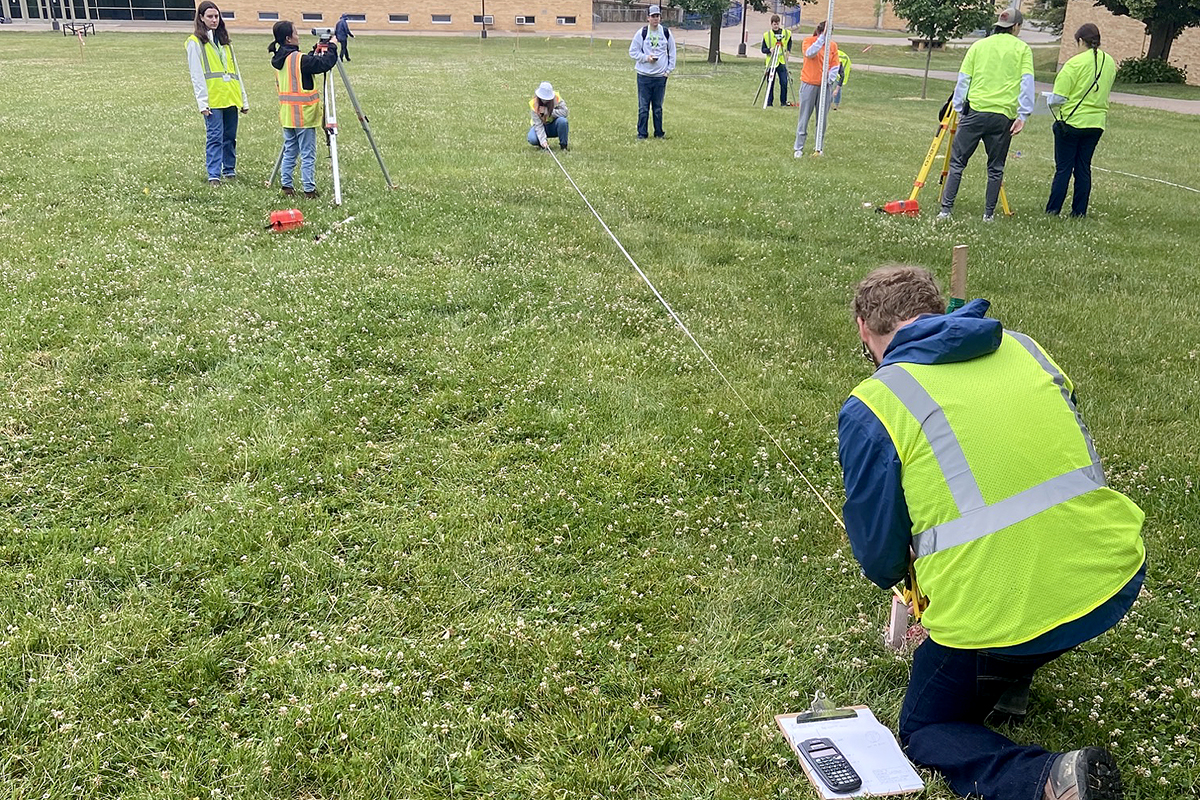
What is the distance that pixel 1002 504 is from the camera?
2.59m

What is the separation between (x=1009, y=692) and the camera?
304 centimetres

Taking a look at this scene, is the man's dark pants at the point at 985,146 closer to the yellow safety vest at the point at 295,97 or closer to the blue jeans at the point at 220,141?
the yellow safety vest at the point at 295,97

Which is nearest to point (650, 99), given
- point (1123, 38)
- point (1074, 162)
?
point (1074, 162)

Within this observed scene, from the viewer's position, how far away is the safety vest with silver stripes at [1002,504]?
259cm

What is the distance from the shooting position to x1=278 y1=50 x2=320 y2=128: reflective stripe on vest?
926cm

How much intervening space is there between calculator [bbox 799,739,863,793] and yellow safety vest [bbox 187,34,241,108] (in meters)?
9.93

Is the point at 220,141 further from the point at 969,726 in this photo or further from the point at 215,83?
the point at 969,726

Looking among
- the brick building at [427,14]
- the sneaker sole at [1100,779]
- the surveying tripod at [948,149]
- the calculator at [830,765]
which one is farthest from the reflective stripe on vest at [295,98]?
the brick building at [427,14]

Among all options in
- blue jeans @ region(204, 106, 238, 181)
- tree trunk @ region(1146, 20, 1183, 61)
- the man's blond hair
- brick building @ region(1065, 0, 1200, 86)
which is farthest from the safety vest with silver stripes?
brick building @ region(1065, 0, 1200, 86)

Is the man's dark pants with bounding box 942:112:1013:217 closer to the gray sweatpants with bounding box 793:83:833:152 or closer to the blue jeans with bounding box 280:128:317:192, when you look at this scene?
the gray sweatpants with bounding box 793:83:833:152

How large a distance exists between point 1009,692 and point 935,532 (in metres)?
0.83

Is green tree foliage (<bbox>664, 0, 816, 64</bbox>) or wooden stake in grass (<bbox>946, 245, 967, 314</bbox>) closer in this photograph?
wooden stake in grass (<bbox>946, 245, 967, 314</bbox>)

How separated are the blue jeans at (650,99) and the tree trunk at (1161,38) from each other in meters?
25.9

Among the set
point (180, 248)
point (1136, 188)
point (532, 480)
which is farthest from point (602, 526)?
point (1136, 188)
